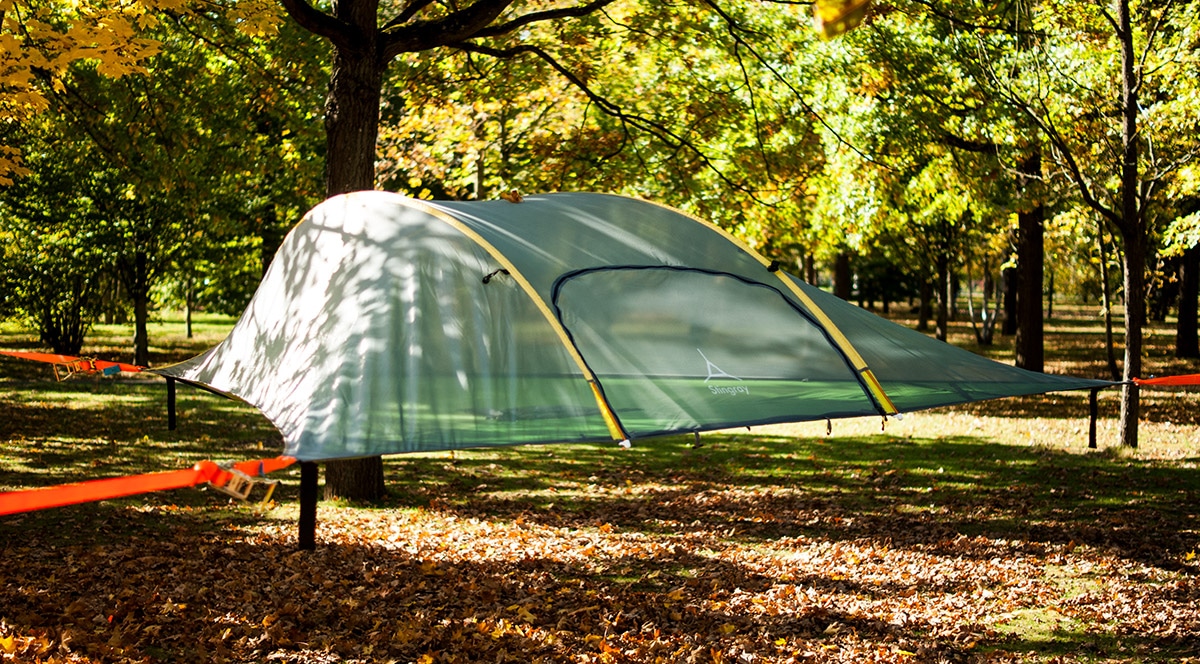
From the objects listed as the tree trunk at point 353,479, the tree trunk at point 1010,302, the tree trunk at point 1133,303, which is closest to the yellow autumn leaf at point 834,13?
the tree trunk at point 353,479

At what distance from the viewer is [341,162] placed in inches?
303

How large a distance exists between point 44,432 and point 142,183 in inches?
128

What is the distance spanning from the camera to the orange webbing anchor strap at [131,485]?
129 inches

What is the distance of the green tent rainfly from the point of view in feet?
14.9

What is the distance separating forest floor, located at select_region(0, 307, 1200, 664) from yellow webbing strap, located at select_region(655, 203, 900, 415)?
4.06 ft

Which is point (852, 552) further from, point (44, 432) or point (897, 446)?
point (44, 432)

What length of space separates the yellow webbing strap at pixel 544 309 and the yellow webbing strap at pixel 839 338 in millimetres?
1315

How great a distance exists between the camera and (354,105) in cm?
766

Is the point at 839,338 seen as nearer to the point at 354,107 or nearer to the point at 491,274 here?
the point at 491,274

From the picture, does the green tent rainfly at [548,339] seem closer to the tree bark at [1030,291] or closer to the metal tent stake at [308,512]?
the metal tent stake at [308,512]

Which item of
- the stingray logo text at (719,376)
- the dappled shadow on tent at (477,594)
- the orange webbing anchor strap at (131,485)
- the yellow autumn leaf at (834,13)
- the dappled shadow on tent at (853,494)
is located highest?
the yellow autumn leaf at (834,13)

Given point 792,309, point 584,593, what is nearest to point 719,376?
point 792,309

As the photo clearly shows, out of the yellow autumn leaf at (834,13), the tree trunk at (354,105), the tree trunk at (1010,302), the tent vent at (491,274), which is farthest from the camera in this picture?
the tree trunk at (1010,302)

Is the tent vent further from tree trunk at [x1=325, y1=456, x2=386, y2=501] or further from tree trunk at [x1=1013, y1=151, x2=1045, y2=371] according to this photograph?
tree trunk at [x1=1013, y1=151, x2=1045, y2=371]
